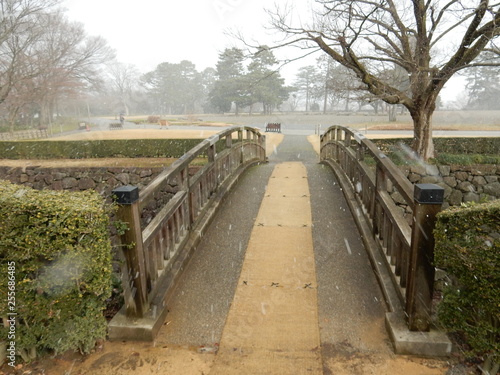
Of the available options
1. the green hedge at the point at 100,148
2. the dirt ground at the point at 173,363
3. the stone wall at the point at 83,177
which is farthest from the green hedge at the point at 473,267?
the green hedge at the point at 100,148

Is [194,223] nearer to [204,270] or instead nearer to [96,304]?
[204,270]

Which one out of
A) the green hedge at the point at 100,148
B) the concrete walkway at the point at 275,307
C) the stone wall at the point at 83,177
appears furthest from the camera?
the green hedge at the point at 100,148

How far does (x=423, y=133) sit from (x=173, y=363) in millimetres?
13277

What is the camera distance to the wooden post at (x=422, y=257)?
2977 mm

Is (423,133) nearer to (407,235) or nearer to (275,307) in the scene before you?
(407,235)

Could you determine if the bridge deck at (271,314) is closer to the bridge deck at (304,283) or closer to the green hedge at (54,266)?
the bridge deck at (304,283)

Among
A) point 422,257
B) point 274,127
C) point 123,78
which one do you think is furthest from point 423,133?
point 123,78

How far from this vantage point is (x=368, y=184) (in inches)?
208

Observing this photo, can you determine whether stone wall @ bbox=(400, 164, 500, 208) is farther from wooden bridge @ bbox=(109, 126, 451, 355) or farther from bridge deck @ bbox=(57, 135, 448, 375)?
wooden bridge @ bbox=(109, 126, 451, 355)

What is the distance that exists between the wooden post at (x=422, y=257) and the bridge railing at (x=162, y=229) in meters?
2.36

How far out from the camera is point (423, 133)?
13.6 metres

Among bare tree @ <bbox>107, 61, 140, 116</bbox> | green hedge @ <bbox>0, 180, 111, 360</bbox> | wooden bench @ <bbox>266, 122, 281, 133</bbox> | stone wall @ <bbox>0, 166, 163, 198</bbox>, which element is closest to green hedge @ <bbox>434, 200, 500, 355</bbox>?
green hedge @ <bbox>0, 180, 111, 360</bbox>

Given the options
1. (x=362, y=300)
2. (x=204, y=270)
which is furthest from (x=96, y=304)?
(x=362, y=300)

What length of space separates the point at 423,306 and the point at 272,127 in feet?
104
